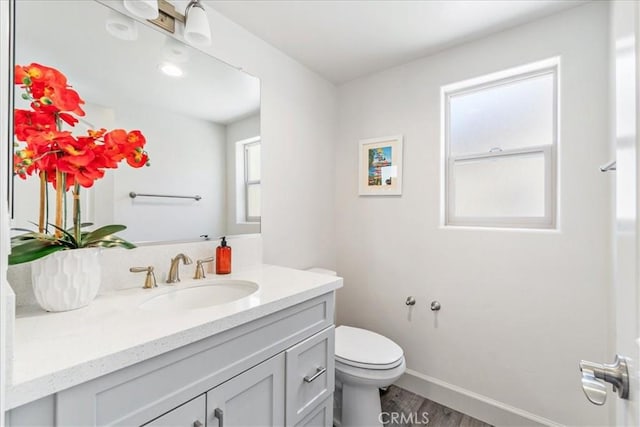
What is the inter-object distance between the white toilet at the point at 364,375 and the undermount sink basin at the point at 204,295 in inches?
26.6

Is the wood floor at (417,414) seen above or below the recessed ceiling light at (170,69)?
below

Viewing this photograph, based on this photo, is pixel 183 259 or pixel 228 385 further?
pixel 183 259

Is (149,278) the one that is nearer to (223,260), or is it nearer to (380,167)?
(223,260)

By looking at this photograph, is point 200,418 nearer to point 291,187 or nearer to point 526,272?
point 291,187

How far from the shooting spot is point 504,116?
176 centimetres

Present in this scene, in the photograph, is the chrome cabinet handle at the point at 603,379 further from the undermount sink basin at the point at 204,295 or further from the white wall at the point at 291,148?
the white wall at the point at 291,148

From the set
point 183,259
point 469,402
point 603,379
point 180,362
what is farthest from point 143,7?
point 469,402

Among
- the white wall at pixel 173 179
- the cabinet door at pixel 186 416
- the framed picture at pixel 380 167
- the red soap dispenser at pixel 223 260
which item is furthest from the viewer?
the framed picture at pixel 380 167

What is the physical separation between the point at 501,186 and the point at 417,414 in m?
1.50

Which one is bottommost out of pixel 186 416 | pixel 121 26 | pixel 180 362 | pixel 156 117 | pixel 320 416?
pixel 320 416

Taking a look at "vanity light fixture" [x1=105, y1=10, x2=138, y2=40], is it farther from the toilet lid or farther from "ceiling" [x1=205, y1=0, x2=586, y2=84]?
the toilet lid

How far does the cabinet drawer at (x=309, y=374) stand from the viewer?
1077 millimetres

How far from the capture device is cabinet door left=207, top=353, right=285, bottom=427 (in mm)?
839

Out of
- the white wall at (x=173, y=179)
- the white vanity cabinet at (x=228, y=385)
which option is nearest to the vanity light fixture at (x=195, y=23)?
the white wall at (x=173, y=179)
